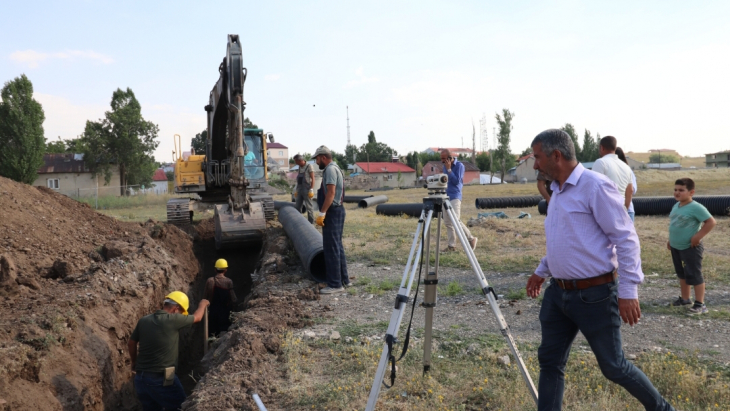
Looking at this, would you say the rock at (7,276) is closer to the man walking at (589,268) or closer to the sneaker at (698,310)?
the man walking at (589,268)

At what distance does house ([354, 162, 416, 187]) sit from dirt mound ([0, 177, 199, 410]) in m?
56.3

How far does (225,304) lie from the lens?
766cm

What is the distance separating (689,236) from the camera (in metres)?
5.66

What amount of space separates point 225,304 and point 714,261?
24.6 feet

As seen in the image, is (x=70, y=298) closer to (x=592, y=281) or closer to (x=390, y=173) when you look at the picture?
(x=592, y=281)

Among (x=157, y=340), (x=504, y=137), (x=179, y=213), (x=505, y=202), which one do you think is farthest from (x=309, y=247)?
(x=504, y=137)

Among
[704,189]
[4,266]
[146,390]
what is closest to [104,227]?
[4,266]

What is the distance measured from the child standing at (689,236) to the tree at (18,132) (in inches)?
1755

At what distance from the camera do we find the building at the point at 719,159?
107 m

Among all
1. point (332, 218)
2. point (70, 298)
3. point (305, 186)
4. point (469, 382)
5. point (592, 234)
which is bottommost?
point (469, 382)

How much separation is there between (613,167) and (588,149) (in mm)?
72499

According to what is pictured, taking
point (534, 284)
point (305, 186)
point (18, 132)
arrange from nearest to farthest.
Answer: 1. point (534, 284)
2. point (305, 186)
3. point (18, 132)

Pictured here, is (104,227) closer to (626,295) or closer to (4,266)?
(4,266)

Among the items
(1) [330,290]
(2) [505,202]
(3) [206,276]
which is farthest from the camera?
(2) [505,202]
